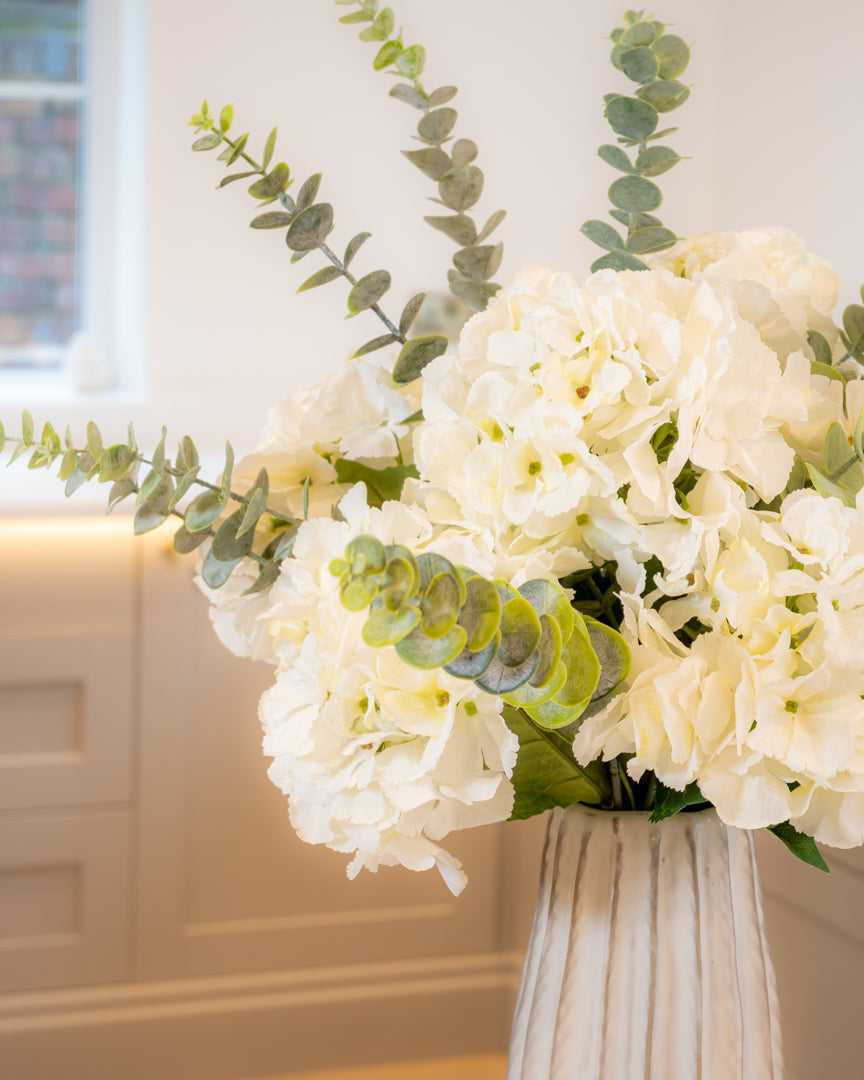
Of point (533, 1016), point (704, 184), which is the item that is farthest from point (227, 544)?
point (704, 184)

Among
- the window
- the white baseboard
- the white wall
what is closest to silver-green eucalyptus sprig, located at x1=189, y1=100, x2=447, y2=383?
the white baseboard

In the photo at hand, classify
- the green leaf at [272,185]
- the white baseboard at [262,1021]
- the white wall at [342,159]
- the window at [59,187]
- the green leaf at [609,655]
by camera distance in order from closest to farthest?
the green leaf at [609,655] < the green leaf at [272,185] < the white baseboard at [262,1021] < the white wall at [342,159] < the window at [59,187]

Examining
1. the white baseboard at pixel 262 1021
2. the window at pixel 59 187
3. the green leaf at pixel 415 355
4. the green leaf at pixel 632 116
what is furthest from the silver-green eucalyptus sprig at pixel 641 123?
the window at pixel 59 187

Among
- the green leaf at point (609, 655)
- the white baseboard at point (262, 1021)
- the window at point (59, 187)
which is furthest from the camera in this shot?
the window at point (59, 187)

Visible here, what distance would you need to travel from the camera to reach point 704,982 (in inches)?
21.5

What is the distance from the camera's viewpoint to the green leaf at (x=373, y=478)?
0.59m

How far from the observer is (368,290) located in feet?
1.94

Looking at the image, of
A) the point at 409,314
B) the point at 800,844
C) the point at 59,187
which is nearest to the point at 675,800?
the point at 800,844

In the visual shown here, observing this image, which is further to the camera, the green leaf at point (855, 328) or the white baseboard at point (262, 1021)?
the white baseboard at point (262, 1021)

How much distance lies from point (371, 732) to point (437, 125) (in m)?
0.34

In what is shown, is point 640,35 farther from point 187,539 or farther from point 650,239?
point 187,539

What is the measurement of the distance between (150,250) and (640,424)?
1.30m

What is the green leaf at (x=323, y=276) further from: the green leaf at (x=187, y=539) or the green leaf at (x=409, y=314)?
the green leaf at (x=187, y=539)

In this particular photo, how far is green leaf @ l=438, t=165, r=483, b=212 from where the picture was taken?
0.61m
